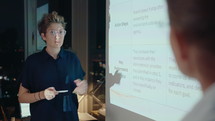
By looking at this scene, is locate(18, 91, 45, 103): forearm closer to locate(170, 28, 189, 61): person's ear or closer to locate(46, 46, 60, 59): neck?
locate(46, 46, 60, 59): neck

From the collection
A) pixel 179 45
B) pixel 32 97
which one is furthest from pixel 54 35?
pixel 179 45

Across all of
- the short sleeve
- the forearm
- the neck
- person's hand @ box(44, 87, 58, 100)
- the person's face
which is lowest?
the forearm

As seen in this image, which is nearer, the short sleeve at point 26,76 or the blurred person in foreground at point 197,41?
the blurred person in foreground at point 197,41

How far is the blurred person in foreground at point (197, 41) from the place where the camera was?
0.42m

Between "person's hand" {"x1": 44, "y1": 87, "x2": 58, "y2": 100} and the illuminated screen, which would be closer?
the illuminated screen

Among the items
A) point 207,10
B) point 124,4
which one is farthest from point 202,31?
point 124,4

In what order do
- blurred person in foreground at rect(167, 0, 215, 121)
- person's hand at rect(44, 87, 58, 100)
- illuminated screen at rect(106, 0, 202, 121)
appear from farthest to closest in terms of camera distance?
person's hand at rect(44, 87, 58, 100) < illuminated screen at rect(106, 0, 202, 121) < blurred person in foreground at rect(167, 0, 215, 121)

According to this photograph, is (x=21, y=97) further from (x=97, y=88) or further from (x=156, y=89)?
(x=97, y=88)

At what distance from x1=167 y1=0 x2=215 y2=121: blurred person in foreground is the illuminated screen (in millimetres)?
768

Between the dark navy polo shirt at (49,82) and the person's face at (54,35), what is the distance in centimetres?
8

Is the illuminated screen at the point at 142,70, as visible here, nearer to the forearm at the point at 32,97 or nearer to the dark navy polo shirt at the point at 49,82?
the dark navy polo shirt at the point at 49,82

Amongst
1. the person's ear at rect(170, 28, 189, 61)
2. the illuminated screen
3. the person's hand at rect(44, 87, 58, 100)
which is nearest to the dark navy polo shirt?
the person's hand at rect(44, 87, 58, 100)

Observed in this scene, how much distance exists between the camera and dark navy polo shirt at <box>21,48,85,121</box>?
6.91ft

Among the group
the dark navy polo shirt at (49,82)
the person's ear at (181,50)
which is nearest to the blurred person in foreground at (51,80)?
the dark navy polo shirt at (49,82)
